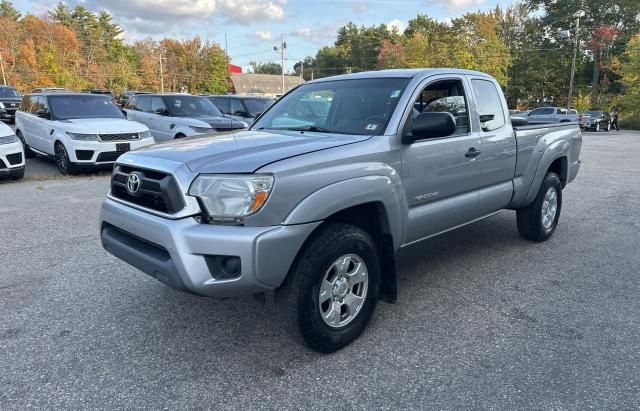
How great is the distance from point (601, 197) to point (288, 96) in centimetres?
633

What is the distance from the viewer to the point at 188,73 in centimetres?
7450

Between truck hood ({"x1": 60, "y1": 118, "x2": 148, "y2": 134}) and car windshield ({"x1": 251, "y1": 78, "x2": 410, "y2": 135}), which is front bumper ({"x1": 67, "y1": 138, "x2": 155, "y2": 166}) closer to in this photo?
truck hood ({"x1": 60, "y1": 118, "x2": 148, "y2": 134})

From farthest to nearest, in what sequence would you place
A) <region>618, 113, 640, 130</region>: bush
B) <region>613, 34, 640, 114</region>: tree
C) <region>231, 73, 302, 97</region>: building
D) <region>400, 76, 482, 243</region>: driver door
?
1. <region>231, 73, 302, 97</region>: building
2. <region>618, 113, 640, 130</region>: bush
3. <region>613, 34, 640, 114</region>: tree
4. <region>400, 76, 482, 243</region>: driver door

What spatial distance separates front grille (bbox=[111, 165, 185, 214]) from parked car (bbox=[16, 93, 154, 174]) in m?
6.83

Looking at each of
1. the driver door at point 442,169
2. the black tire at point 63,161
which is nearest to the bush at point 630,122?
the driver door at point 442,169

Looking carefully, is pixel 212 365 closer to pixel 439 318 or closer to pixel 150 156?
pixel 150 156

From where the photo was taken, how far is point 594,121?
31.3 meters

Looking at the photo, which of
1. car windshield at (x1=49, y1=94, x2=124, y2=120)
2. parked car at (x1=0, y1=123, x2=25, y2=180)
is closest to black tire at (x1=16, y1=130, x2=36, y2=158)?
car windshield at (x1=49, y1=94, x2=124, y2=120)

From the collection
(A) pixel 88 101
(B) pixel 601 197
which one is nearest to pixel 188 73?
(A) pixel 88 101

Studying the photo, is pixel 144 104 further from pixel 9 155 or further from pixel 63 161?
pixel 9 155

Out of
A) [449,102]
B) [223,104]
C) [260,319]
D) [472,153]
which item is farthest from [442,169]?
[223,104]

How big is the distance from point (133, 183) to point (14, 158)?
730 cm

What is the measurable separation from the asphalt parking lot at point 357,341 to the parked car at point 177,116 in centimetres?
599

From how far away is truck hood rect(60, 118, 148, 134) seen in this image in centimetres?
945
